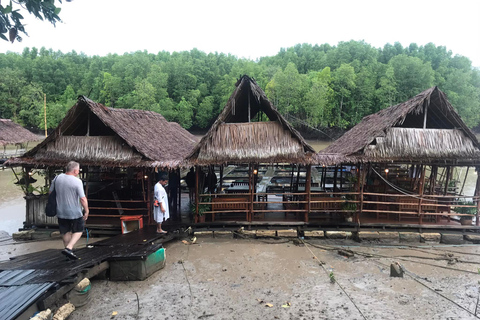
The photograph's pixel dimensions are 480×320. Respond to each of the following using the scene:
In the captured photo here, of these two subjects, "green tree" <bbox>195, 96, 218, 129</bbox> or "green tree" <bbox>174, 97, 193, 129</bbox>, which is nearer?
"green tree" <bbox>174, 97, 193, 129</bbox>

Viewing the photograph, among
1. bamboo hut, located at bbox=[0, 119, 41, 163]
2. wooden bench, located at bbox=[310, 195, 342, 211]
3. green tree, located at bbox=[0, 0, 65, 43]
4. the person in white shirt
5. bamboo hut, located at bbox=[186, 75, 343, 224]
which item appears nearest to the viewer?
green tree, located at bbox=[0, 0, 65, 43]

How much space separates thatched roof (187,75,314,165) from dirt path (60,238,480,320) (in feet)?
9.71

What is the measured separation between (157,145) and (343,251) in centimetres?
782

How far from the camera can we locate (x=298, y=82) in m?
43.4

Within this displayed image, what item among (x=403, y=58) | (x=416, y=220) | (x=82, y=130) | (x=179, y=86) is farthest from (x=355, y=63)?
(x=82, y=130)

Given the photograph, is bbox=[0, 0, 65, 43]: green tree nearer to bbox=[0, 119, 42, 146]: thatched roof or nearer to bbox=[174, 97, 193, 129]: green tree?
bbox=[0, 119, 42, 146]: thatched roof

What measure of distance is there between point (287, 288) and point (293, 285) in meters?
0.22

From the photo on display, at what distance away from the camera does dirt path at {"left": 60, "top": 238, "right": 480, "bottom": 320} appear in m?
5.45

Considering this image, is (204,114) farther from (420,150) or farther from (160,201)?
(420,150)

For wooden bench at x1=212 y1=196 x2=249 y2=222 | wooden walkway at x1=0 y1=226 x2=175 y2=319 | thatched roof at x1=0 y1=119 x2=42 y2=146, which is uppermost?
thatched roof at x1=0 y1=119 x2=42 y2=146

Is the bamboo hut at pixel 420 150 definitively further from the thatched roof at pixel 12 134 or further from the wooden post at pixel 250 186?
the thatched roof at pixel 12 134

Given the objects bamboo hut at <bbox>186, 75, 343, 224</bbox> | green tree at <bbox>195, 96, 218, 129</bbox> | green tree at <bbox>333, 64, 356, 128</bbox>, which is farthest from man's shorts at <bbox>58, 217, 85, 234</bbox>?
green tree at <bbox>333, 64, 356, 128</bbox>

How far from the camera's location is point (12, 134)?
24828 mm

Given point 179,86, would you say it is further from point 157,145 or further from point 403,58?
point 157,145
